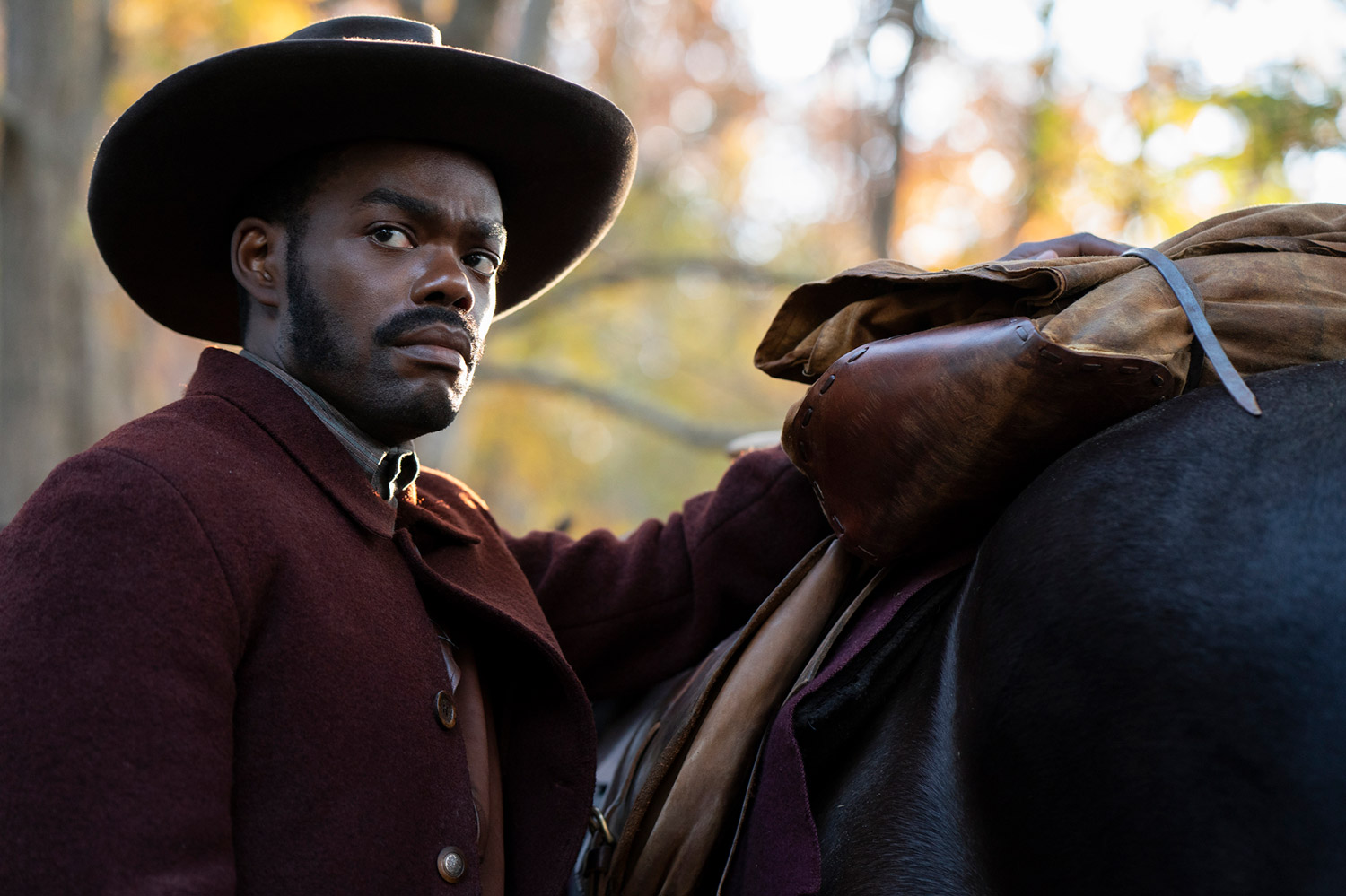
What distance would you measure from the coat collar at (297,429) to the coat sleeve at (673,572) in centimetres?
63

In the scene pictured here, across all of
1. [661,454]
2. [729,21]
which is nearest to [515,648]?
[729,21]

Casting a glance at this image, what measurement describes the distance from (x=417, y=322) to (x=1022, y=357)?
1018mm

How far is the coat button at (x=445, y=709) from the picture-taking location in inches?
65.8

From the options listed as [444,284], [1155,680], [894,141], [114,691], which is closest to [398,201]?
[444,284]

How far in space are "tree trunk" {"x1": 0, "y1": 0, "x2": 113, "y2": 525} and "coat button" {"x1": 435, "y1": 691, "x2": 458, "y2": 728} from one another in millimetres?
6061

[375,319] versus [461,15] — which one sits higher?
[461,15]

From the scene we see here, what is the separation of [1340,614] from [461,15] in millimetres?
7775

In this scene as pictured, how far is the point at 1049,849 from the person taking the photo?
1209 millimetres

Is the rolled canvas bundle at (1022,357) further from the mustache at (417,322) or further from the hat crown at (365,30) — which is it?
the hat crown at (365,30)

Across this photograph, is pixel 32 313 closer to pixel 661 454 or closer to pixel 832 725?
pixel 832 725

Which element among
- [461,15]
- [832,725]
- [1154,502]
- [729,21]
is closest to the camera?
[1154,502]

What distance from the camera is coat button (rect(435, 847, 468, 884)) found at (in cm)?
159

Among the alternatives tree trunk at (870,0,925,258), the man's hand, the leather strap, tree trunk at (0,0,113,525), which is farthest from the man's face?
tree trunk at (870,0,925,258)

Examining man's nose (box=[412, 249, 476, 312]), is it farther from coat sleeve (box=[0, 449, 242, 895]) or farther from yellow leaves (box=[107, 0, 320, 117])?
yellow leaves (box=[107, 0, 320, 117])
